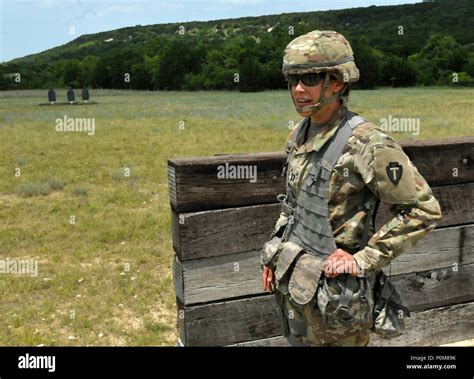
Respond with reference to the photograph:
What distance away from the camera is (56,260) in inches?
285

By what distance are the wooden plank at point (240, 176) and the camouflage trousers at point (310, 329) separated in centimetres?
89

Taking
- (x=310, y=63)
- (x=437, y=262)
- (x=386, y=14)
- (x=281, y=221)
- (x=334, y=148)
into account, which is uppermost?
(x=386, y=14)

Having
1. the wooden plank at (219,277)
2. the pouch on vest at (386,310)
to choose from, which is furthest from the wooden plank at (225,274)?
the pouch on vest at (386,310)

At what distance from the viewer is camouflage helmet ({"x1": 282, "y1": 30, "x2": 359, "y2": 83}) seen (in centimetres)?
257

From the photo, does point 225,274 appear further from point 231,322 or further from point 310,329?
point 310,329

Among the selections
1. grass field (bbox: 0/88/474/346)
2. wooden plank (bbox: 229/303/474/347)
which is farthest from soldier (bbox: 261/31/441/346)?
grass field (bbox: 0/88/474/346)

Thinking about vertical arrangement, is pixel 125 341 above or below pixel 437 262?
below

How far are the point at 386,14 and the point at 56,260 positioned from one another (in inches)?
4126

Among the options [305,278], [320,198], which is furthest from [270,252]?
[320,198]

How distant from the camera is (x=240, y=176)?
3.63m

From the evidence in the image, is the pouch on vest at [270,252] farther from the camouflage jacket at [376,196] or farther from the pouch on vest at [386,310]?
the pouch on vest at [386,310]

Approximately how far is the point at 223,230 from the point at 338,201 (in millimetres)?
1193
